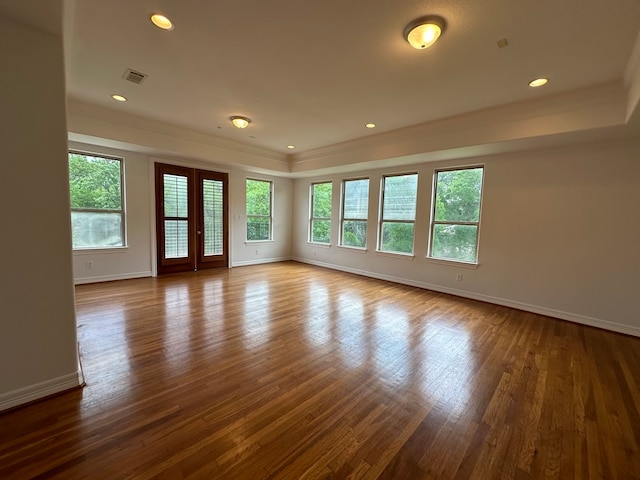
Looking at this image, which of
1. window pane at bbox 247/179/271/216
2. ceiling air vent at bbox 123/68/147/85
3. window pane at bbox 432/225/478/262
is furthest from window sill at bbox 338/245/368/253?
ceiling air vent at bbox 123/68/147/85

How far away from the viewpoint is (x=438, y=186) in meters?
5.12

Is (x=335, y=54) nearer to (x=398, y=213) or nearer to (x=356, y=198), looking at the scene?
(x=398, y=213)

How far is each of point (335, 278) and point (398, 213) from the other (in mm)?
1922

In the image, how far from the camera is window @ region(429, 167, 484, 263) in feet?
15.4

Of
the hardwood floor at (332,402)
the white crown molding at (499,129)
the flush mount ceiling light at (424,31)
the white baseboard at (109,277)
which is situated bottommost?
the hardwood floor at (332,402)

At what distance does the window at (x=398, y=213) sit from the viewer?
5.50m

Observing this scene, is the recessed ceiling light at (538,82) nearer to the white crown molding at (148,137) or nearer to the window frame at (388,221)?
the window frame at (388,221)

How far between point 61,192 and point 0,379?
4.23 ft

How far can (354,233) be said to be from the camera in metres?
6.57

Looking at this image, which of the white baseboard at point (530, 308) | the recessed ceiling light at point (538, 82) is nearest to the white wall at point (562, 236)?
the white baseboard at point (530, 308)

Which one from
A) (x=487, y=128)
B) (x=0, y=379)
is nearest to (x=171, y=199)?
(x=0, y=379)

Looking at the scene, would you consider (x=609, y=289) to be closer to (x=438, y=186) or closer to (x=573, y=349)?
(x=573, y=349)

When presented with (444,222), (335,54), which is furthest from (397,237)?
(335,54)

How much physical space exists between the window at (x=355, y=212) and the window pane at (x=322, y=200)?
20.3 inches
